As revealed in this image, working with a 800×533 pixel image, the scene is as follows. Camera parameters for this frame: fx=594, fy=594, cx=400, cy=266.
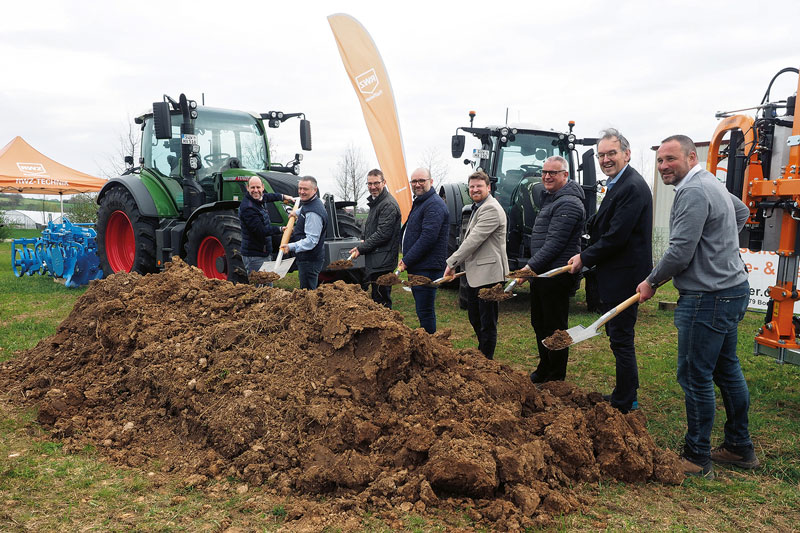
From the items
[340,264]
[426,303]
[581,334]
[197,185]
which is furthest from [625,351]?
[197,185]

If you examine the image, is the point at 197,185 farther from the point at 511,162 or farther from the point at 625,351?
the point at 625,351

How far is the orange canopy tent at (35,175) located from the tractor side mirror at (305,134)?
11.1 m

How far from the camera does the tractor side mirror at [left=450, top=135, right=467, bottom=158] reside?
9141mm

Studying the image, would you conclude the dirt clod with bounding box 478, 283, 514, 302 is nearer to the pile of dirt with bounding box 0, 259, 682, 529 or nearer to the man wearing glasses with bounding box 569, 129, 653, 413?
the pile of dirt with bounding box 0, 259, 682, 529

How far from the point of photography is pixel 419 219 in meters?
5.46

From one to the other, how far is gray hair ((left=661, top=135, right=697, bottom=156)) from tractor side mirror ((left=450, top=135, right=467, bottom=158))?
5.89 meters

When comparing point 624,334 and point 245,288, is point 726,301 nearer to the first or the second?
point 624,334

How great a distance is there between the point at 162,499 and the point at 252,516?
1.71 feet

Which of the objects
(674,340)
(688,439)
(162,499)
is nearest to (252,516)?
(162,499)

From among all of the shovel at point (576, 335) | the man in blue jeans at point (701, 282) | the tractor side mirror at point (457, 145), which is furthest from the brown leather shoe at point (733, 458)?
the tractor side mirror at point (457, 145)

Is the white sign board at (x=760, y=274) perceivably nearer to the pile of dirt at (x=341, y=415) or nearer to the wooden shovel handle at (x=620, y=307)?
the pile of dirt at (x=341, y=415)

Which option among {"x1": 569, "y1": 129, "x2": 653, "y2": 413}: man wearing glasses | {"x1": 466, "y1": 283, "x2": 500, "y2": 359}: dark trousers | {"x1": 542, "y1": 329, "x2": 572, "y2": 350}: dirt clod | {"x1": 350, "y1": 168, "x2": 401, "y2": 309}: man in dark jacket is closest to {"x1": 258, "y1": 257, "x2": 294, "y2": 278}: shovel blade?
{"x1": 350, "y1": 168, "x2": 401, "y2": 309}: man in dark jacket

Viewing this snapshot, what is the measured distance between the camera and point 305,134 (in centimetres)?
942

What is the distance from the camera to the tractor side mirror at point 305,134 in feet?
30.9
